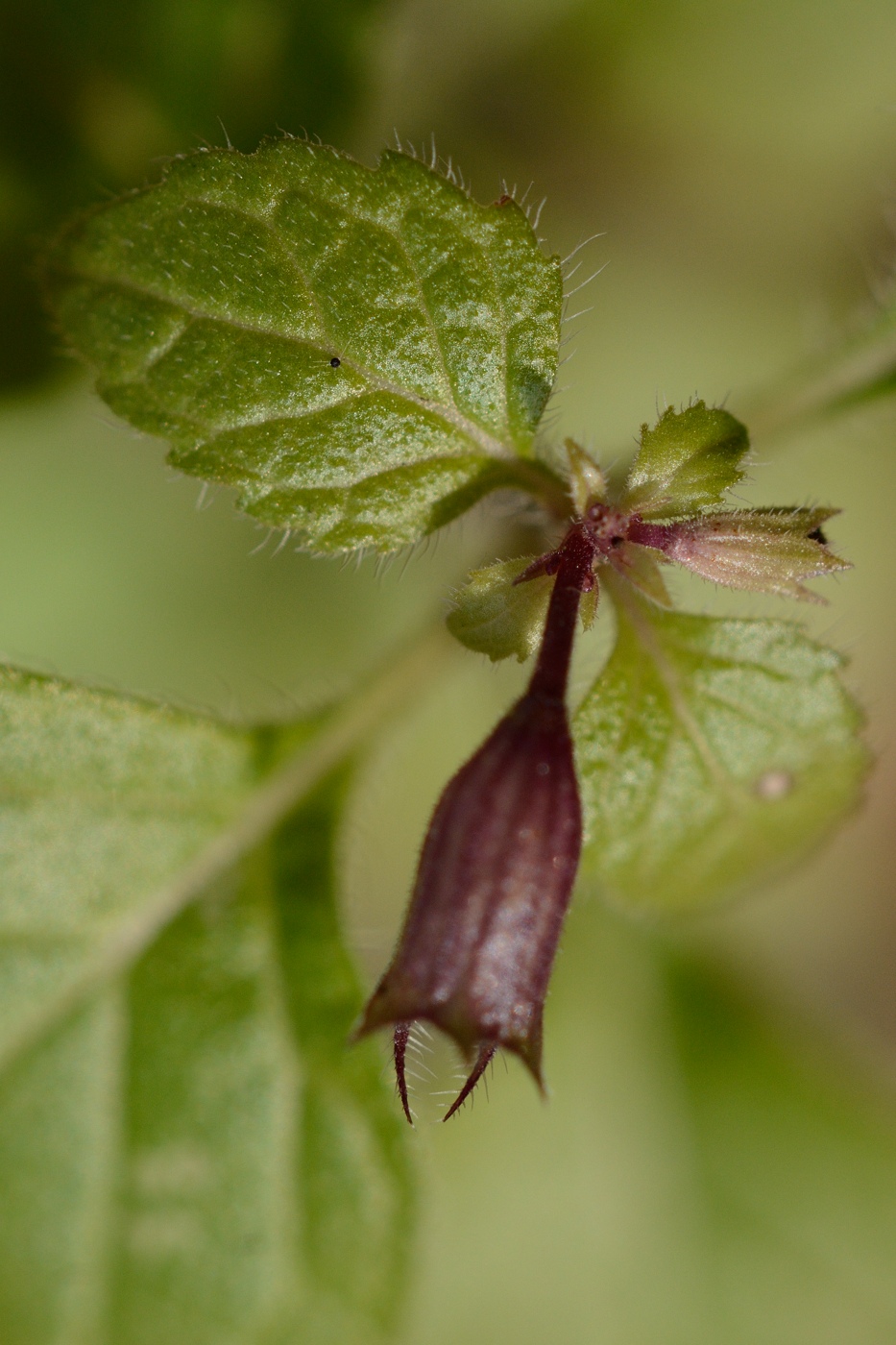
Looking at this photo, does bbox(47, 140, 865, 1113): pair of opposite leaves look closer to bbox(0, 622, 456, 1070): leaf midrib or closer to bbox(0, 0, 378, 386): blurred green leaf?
bbox(0, 622, 456, 1070): leaf midrib

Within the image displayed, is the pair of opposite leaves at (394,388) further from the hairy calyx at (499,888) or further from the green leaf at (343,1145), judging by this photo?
the green leaf at (343,1145)

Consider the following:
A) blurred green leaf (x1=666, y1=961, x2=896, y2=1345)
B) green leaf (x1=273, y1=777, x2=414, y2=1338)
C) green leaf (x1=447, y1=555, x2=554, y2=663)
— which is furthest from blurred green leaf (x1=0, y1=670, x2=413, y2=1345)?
blurred green leaf (x1=666, y1=961, x2=896, y2=1345)

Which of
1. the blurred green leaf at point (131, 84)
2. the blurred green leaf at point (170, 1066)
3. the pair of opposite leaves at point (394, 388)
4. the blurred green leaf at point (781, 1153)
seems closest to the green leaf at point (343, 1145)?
the blurred green leaf at point (170, 1066)

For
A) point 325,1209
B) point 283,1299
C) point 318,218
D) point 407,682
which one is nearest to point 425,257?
point 318,218

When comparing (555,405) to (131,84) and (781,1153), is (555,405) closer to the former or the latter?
(131,84)

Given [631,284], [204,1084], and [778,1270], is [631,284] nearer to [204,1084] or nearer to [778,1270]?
[204,1084]

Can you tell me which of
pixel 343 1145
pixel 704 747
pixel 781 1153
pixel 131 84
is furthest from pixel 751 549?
pixel 781 1153
